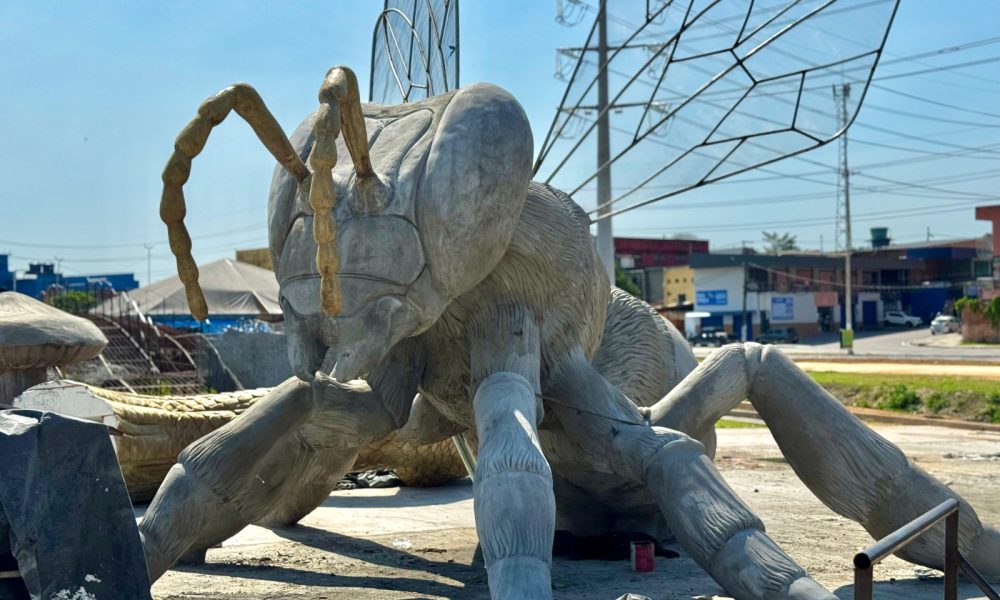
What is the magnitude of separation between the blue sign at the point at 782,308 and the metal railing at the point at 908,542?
4416cm

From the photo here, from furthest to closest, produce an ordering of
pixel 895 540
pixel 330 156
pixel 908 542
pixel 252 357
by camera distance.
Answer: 1. pixel 252 357
2. pixel 330 156
3. pixel 908 542
4. pixel 895 540

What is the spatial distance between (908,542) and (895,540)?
23cm

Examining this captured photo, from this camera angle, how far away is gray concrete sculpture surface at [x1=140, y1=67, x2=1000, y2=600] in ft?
13.7

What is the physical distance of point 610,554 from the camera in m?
5.96

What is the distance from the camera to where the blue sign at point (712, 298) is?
47.6m

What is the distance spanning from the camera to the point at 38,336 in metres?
7.15

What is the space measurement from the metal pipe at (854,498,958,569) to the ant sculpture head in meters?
1.97

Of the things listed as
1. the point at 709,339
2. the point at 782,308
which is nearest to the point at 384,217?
the point at 709,339

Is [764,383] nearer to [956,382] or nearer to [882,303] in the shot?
[956,382]

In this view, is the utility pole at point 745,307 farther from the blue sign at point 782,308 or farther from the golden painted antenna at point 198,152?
the golden painted antenna at point 198,152

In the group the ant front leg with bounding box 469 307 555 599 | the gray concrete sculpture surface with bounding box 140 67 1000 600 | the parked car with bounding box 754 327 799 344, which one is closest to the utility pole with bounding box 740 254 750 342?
the parked car with bounding box 754 327 799 344

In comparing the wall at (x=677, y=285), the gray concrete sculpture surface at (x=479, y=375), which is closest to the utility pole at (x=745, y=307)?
the wall at (x=677, y=285)

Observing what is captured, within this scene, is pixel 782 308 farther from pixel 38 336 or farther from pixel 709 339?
pixel 38 336

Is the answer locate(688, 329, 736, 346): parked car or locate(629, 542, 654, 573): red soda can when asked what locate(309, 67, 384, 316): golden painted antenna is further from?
locate(688, 329, 736, 346): parked car
